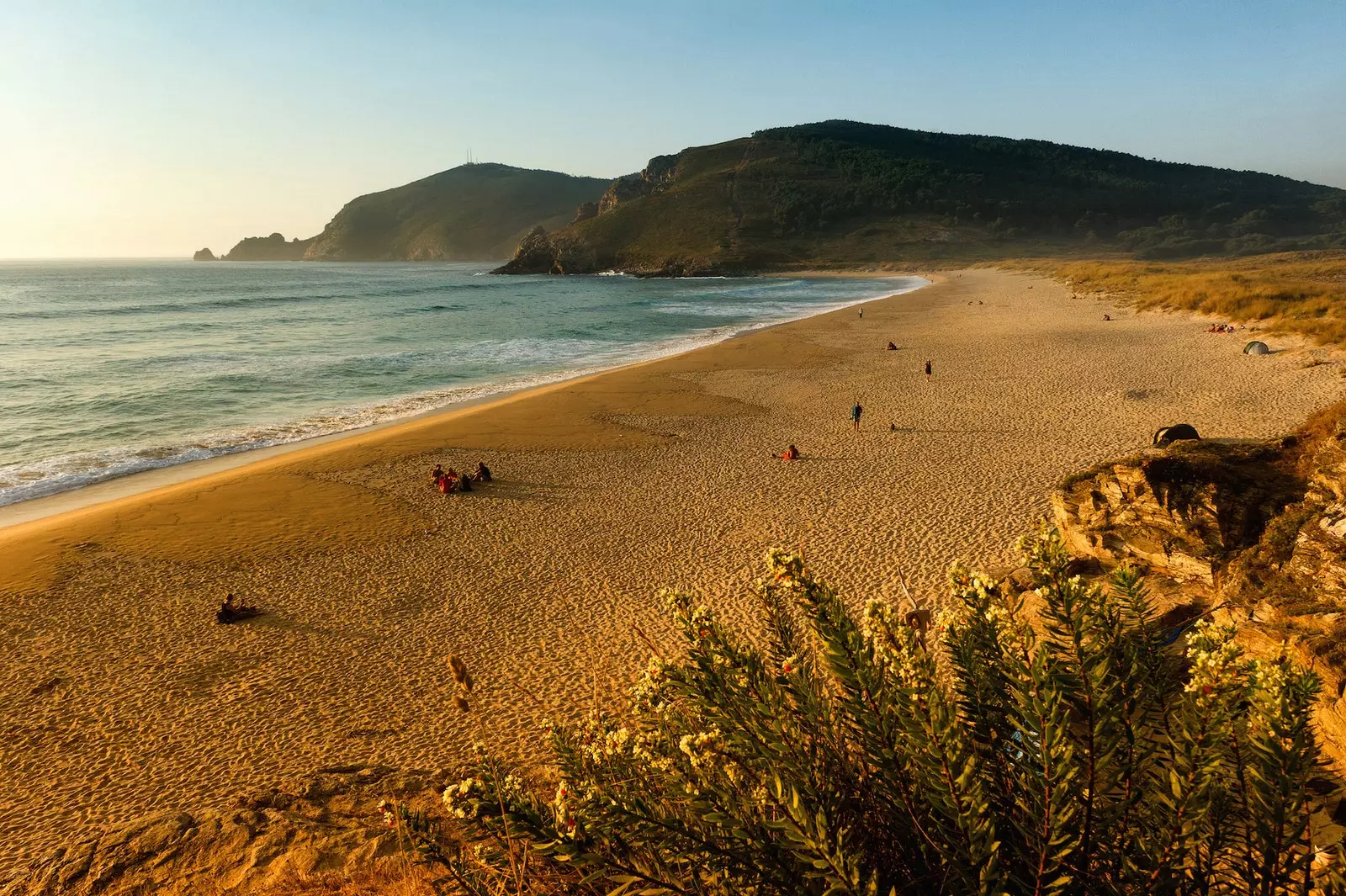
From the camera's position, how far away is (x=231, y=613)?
10.5 m

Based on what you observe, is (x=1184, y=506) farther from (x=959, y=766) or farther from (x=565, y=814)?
(x=565, y=814)

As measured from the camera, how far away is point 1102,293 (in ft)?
157

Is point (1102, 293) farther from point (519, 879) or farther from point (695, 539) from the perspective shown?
point (519, 879)

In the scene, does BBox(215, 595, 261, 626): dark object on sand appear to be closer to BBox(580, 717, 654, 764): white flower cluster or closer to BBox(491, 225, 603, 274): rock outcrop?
BBox(580, 717, 654, 764): white flower cluster

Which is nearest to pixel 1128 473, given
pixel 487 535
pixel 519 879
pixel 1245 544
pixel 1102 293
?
pixel 1245 544

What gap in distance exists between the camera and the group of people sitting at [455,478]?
16.1 m

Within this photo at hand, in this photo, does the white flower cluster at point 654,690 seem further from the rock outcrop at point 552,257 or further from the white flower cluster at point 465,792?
the rock outcrop at point 552,257

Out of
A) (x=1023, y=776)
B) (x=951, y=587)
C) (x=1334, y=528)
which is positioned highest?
(x=951, y=587)

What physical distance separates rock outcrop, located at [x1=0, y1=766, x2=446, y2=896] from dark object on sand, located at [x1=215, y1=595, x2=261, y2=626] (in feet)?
14.0

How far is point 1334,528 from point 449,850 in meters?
7.98

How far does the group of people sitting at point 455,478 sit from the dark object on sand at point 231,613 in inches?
223

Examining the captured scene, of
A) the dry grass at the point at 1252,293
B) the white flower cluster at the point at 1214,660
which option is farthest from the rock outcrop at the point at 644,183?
the white flower cluster at the point at 1214,660

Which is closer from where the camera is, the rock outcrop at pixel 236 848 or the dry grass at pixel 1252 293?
the rock outcrop at pixel 236 848

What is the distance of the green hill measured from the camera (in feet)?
380
